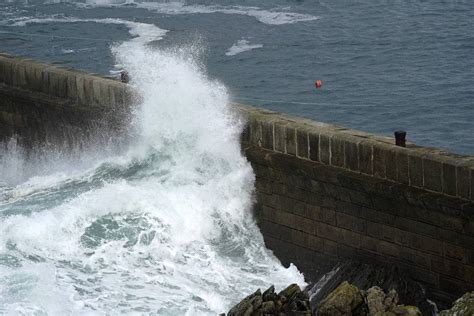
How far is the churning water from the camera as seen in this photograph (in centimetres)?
1548

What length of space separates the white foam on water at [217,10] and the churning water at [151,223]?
1366 centimetres

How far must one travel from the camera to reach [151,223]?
1748 cm

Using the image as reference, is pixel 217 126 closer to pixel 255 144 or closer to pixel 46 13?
pixel 255 144

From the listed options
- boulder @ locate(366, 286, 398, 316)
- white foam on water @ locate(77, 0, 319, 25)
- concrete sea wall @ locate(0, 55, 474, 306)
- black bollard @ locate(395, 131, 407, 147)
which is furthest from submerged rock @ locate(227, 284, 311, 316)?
white foam on water @ locate(77, 0, 319, 25)

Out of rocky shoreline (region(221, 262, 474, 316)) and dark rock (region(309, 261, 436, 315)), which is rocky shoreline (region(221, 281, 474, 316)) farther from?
dark rock (region(309, 261, 436, 315))

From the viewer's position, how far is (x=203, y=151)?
18.4 m

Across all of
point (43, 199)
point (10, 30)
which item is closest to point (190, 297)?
point (43, 199)

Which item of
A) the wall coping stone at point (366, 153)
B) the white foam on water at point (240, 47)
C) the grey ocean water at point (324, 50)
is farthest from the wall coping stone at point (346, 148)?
the white foam on water at point (240, 47)

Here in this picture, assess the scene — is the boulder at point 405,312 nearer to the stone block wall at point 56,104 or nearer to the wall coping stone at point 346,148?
the wall coping stone at point 346,148

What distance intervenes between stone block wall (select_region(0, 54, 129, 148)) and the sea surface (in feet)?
0.99

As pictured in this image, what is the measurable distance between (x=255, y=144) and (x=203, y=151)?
1.41 m

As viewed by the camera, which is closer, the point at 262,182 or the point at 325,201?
the point at 325,201

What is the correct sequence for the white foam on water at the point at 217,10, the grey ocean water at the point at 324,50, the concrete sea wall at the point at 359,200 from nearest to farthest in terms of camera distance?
the concrete sea wall at the point at 359,200, the grey ocean water at the point at 324,50, the white foam on water at the point at 217,10

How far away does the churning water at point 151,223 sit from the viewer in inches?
609
